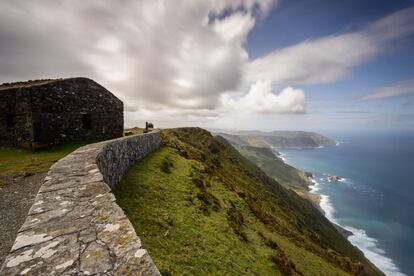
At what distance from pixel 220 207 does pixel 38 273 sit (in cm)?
1608

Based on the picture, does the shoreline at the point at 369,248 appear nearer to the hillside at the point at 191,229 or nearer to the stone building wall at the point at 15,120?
the hillside at the point at 191,229

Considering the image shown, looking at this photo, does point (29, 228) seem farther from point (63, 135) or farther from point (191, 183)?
point (63, 135)

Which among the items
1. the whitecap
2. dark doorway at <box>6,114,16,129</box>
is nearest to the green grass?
dark doorway at <box>6,114,16,129</box>

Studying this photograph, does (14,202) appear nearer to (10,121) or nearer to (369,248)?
(10,121)

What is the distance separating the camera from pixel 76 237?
411 centimetres

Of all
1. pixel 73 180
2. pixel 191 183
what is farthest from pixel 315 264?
pixel 73 180

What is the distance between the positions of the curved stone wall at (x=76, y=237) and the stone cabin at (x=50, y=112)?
15.8 meters

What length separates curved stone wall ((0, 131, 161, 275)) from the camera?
3.37 meters

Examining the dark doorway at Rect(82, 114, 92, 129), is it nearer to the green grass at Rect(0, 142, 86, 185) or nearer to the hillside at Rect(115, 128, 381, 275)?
the green grass at Rect(0, 142, 86, 185)

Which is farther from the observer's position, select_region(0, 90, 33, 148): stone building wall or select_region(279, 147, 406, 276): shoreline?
select_region(279, 147, 406, 276): shoreline

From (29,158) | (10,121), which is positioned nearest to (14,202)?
(29,158)

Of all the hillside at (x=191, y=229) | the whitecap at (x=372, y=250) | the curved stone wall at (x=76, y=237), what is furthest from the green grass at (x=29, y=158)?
the whitecap at (x=372, y=250)

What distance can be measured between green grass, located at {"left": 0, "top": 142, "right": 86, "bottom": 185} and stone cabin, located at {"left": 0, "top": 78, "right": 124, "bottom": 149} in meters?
0.67

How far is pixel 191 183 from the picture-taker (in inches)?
758
